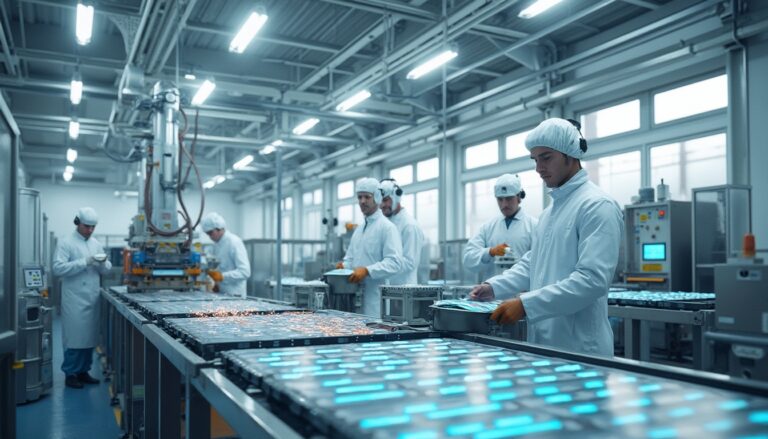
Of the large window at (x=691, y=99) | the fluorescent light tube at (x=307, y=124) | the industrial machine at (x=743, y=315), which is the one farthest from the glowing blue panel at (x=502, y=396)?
the fluorescent light tube at (x=307, y=124)

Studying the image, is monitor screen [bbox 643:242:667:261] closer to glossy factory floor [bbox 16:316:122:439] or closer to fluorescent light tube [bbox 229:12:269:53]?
fluorescent light tube [bbox 229:12:269:53]

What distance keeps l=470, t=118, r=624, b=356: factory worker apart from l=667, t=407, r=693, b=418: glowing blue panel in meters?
0.82

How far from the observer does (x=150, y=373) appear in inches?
108

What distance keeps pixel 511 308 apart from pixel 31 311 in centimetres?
424

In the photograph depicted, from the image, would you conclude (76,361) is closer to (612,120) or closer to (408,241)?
(408,241)

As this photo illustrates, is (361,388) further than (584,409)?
Yes

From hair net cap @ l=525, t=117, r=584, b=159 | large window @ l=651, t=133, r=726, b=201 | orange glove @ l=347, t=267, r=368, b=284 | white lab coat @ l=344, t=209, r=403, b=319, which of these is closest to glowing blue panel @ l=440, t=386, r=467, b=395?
hair net cap @ l=525, t=117, r=584, b=159

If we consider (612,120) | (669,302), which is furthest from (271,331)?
(612,120)

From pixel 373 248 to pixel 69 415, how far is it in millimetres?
2428

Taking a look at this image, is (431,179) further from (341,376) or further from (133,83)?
(341,376)

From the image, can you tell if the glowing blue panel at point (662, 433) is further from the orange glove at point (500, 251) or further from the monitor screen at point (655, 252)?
the monitor screen at point (655, 252)

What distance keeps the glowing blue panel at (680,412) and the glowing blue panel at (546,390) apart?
0.69 ft

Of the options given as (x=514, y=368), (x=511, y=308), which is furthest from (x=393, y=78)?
Result: (x=514, y=368)

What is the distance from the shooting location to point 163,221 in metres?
4.72
